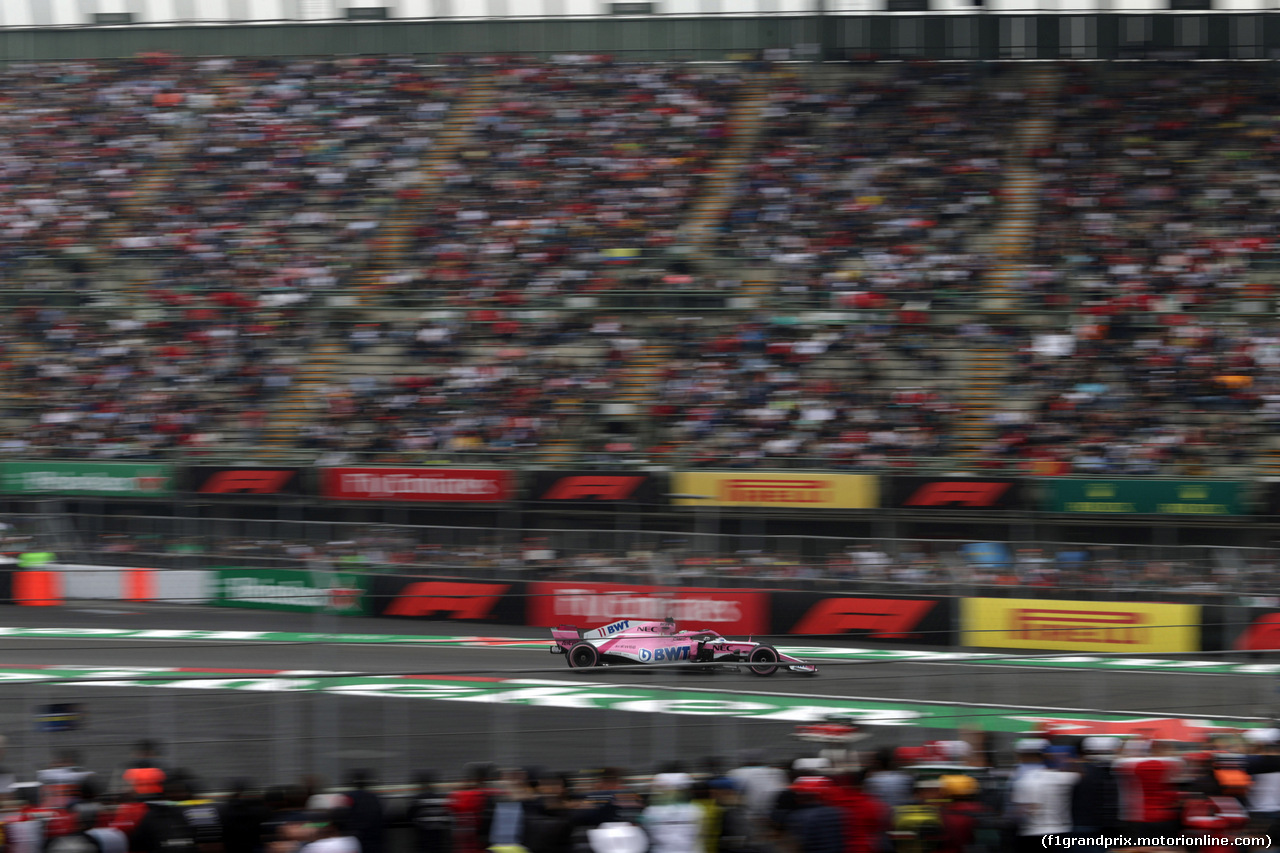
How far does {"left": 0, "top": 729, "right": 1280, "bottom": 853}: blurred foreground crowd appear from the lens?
7.82m

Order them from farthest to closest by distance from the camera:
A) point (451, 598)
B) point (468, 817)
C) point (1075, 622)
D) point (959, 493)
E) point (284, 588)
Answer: point (959, 493)
point (451, 598)
point (284, 588)
point (1075, 622)
point (468, 817)

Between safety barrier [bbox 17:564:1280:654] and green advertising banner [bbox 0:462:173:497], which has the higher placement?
green advertising banner [bbox 0:462:173:497]

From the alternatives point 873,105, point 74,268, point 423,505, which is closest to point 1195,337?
point 873,105

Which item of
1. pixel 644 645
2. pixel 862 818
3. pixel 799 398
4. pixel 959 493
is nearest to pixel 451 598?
pixel 644 645

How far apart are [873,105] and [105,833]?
1913 cm

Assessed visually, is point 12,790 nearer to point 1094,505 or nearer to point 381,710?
point 381,710

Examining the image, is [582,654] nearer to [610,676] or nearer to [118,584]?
[610,676]

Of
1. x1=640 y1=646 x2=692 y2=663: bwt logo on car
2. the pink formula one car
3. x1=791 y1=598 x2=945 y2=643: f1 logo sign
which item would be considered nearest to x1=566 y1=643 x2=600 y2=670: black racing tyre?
the pink formula one car

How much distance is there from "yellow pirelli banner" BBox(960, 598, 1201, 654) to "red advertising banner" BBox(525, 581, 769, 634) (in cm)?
251

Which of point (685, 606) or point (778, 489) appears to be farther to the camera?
point (778, 489)

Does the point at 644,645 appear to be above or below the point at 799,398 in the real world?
below

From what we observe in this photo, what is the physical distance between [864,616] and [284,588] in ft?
22.6

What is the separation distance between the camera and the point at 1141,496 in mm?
17156

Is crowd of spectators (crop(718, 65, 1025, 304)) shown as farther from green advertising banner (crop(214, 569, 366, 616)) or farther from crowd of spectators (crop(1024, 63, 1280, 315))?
green advertising banner (crop(214, 569, 366, 616))
